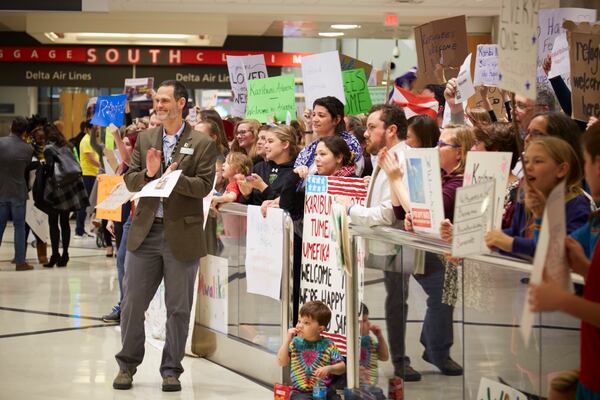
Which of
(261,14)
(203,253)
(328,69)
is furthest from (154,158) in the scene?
(261,14)

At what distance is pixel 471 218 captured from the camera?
3457 mm

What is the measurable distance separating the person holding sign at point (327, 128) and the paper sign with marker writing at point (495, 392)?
2652 millimetres

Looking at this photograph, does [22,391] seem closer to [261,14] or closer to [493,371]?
[493,371]

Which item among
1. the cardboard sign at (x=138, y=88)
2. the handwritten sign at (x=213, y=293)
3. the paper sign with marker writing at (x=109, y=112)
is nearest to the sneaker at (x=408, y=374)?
the handwritten sign at (x=213, y=293)

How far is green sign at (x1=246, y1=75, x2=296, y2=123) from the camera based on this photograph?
8.47 m

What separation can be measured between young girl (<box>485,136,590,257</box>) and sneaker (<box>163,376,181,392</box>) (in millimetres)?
3278

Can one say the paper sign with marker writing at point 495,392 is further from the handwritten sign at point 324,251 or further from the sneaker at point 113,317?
the sneaker at point 113,317

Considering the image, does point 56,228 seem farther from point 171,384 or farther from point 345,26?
point 345,26

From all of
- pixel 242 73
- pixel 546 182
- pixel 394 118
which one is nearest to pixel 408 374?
pixel 546 182

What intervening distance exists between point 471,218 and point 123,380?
338 centimetres

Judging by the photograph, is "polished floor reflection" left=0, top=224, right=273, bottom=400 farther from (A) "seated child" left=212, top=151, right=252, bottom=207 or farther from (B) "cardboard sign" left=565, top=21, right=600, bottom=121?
(B) "cardboard sign" left=565, top=21, right=600, bottom=121

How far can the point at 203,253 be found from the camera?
20.0 ft

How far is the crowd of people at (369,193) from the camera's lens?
10.4 feet

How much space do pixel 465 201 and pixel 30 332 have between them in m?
5.50
